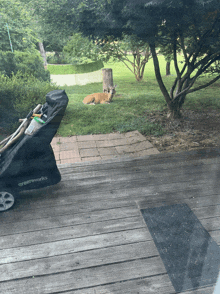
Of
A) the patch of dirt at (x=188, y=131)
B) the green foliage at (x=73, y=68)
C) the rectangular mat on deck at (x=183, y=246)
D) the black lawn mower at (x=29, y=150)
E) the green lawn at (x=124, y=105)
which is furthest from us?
the patch of dirt at (x=188, y=131)

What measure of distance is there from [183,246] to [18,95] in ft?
5.98

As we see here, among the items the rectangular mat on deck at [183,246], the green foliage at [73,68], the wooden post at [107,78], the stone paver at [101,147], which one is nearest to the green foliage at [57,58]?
the green foliage at [73,68]

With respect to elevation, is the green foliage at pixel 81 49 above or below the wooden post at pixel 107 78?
above

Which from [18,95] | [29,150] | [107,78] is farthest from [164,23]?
[29,150]

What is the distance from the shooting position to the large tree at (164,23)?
5.66 ft

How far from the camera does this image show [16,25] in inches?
71.9

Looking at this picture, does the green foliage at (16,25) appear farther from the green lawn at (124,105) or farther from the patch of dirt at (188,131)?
the patch of dirt at (188,131)

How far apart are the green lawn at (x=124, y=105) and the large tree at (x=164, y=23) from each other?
0.30 meters

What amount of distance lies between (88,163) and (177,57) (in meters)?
1.58

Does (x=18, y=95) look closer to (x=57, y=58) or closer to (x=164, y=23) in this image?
(x=57, y=58)

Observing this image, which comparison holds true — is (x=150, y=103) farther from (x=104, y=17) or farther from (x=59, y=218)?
(x=59, y=218)

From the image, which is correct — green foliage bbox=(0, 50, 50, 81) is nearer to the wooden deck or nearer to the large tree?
the large tree

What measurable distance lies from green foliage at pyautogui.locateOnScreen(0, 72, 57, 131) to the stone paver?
45cm

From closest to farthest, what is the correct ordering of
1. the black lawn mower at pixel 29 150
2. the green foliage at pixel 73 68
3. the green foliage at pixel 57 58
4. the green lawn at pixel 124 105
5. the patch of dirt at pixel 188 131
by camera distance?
the black lawn mower at pixel 29 150, the green foliage at pixel 57 58, the green foliage at pixel 73 68, the green lawn at pixel 124 105, the patch of dirt at pixel 188 131
